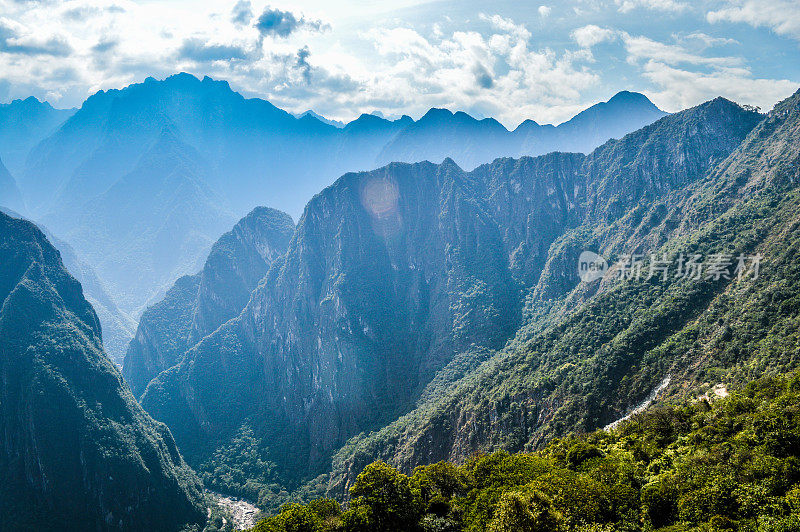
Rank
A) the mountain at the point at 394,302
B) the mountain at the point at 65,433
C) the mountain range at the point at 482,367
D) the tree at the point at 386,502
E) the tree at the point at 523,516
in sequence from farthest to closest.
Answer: the mountain at the point at 394,302 < the mountain at the point at 65,433 < the mountain range at the point at 482,367 < the tree at the point at 386,502 < the tree at the point at 523,516

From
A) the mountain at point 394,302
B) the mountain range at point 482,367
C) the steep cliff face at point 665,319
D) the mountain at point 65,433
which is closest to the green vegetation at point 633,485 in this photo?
the mountain range at point 482,367

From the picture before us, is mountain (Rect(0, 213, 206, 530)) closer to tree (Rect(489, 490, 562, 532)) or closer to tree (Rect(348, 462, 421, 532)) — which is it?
tree (Rect(348, 462, 421, 532))

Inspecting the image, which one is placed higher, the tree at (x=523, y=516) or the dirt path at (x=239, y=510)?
the tree at (x=523, y=516)

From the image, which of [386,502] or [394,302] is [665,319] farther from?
[394,302]

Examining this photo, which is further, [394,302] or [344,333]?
[394,302]

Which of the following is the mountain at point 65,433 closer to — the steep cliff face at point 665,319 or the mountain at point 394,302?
the mountain at point 394,302

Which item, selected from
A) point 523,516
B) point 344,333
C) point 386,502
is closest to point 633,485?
point 523,516

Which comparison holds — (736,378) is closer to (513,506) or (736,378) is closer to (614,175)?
(513,506)

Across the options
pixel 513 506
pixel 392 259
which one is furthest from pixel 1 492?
pixel 392 259
